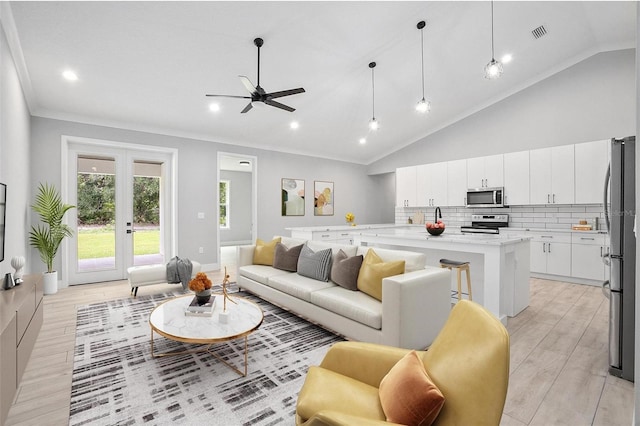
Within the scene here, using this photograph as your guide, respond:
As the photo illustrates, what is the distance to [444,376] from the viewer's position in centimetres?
113

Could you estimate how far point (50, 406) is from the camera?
75.2 inches

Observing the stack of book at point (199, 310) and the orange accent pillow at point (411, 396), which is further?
the stack of book at point (199, 310)

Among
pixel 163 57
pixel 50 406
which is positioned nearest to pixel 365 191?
pixel 163 57

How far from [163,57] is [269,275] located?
3069mm

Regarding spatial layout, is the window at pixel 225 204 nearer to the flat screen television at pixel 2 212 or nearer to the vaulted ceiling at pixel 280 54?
the vaulted ceiling at pixel 280 54

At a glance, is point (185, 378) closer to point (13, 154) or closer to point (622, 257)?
point (13, 154)

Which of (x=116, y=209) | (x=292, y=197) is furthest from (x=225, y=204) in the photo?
(x=116, y=209)

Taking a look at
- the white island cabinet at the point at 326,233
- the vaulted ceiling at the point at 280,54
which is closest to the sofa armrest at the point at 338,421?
the vaulted ceiling at the point at 280,54

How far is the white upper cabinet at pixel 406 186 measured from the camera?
7371 millimetres

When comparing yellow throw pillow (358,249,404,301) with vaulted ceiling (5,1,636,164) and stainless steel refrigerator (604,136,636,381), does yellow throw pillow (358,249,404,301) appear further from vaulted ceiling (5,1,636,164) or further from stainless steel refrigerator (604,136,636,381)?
vaulted ceiling (5,1,636,164)

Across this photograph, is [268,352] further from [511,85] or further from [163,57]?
[511,85]

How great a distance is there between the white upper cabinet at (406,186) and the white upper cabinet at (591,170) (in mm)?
3069

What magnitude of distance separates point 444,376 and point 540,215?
591 cm

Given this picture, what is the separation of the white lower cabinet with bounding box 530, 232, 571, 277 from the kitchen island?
1951 mm
